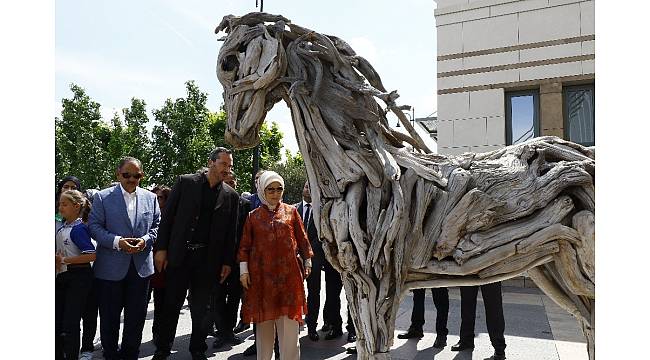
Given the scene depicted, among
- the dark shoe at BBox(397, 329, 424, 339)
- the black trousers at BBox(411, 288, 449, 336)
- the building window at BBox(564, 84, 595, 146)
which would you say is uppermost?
the building window at BBox(564, 84, 595, 146)

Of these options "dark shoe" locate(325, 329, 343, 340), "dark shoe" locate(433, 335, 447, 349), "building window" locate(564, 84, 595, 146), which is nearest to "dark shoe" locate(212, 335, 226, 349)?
"dark shoe" locate(325, 329, 343, 340)

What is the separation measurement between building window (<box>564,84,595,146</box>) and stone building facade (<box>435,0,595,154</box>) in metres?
0.01

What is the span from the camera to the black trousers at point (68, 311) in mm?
3701

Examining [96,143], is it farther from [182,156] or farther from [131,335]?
[131,335]

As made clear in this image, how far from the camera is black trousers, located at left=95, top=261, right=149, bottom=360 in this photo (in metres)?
3.95

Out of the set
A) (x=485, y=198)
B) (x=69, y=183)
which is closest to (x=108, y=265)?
(x=69, y=183)

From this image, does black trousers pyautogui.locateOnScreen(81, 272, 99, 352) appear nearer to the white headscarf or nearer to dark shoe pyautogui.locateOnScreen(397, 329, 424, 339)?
the white headscarf

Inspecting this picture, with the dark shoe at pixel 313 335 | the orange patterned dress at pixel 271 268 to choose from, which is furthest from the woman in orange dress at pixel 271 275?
the dark shoe at pixel 313 335

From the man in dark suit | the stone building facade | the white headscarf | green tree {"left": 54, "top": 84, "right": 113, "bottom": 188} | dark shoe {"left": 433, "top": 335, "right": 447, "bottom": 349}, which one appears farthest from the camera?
green tree {"left": 54, "top": 84, "right": 113, "bottom": 188}

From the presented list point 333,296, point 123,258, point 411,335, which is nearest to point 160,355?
point 123,258

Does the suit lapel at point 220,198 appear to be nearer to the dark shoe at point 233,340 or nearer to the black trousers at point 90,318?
the black trousers at point 90,318

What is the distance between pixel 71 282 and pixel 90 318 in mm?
753

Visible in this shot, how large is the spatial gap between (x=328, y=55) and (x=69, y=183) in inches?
137

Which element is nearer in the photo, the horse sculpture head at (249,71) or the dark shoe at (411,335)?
the horse sculpture head at (249,71)
